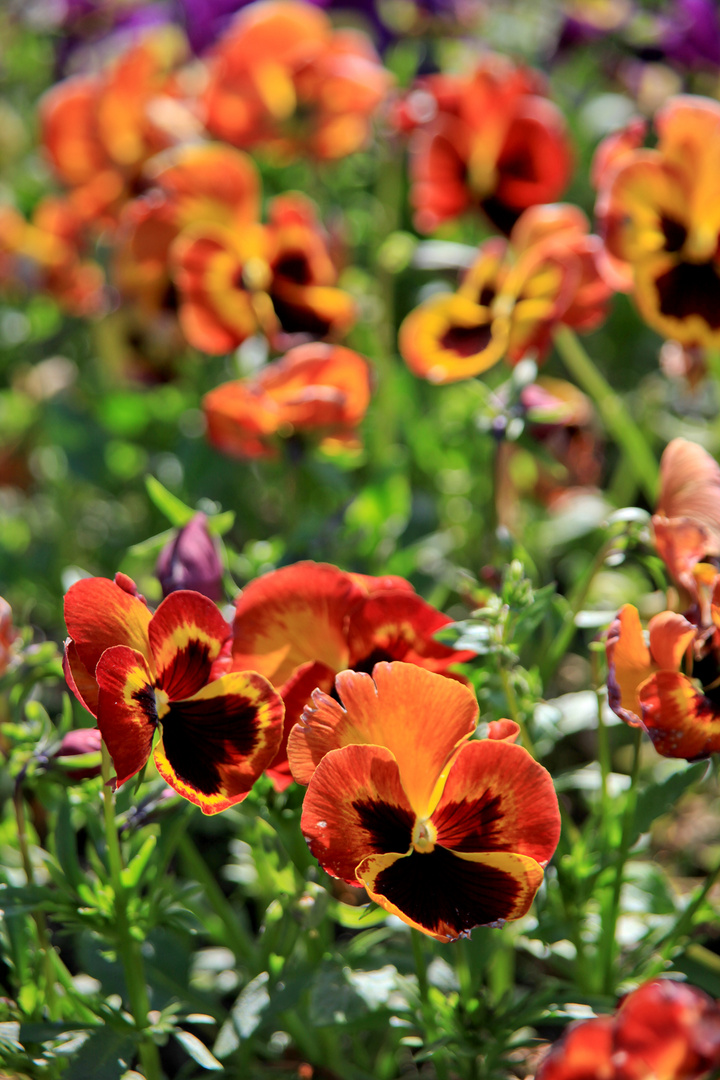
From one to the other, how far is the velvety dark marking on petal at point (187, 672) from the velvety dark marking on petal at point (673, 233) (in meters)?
0.76

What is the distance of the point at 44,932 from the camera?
3.03ft

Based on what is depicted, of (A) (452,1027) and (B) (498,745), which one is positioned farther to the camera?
(A) (452,1027)

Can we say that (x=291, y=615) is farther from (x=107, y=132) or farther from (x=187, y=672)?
A: (x=107, y=132)

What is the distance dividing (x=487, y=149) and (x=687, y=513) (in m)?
0.95

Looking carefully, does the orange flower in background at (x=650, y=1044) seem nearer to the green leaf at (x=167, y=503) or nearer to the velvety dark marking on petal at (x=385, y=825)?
the velvety dark marking on petal at (x=385, y=825)

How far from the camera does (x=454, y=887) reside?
0.74 meters

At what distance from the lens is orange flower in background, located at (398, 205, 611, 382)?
1.22 metres

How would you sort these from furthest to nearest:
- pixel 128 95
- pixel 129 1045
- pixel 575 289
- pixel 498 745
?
pixel 128 95 < pixel 575 289 < pixel 129 1045 < pixel 498 745

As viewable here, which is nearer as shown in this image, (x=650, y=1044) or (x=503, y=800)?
(x=650, y=1044)

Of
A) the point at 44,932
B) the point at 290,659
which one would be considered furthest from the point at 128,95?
the point at 44,932

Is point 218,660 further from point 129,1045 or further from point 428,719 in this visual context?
point 129,1045

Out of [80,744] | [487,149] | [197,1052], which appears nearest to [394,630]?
[80,744]

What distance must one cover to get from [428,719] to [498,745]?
53 millimetres

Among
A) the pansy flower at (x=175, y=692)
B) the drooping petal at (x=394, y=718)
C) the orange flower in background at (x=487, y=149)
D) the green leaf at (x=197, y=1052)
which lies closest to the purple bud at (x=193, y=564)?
the pansy flower at (x=175, y=692)
